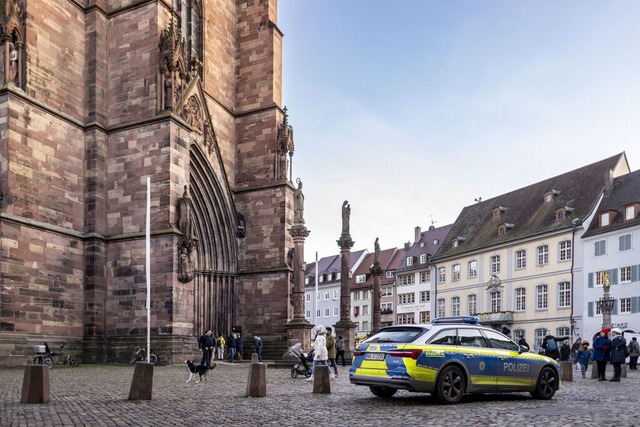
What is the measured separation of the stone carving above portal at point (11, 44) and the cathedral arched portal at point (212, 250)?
764cm

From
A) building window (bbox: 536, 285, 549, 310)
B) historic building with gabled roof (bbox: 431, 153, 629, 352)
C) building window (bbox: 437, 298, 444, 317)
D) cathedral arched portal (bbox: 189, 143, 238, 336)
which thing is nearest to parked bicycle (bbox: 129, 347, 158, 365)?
cathedral arched portal (bbox: 189, 143, 238, 336)

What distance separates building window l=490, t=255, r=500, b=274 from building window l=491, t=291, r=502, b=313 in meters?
1.60

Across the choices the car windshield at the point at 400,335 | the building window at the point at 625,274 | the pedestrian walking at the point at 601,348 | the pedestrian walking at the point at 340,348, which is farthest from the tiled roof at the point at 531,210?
Answer: the car windshield at the point at 400,335

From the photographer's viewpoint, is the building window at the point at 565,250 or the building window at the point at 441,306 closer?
the building window at the point at 565,250

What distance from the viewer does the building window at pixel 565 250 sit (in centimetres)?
4550

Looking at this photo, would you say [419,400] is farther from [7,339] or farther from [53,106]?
[53,106]

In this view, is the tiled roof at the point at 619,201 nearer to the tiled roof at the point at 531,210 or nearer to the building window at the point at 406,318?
the tiled roof at the point at 531,210

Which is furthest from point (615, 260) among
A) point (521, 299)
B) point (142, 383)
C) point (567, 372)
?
point (142, 383)

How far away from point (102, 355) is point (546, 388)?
15.1 m

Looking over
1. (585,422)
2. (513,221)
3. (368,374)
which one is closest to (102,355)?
(368,374)

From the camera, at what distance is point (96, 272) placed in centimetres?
2261

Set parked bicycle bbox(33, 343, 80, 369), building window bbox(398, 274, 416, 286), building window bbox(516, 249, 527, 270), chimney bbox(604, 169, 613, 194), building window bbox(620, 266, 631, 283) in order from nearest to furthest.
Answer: parked bicycle bbox(33, 343, 80, 369) < building window bbox(620, 266, 631, 283) < chimney bbox(604, 169, 613, 194) < building window bbox(516, 249, 527, 270) < building window bbox(398, 274, 416, 286)

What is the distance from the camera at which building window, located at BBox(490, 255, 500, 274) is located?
5165 cm

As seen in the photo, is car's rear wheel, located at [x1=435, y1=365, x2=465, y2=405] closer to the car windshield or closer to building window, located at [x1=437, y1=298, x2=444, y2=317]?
the car windshield
